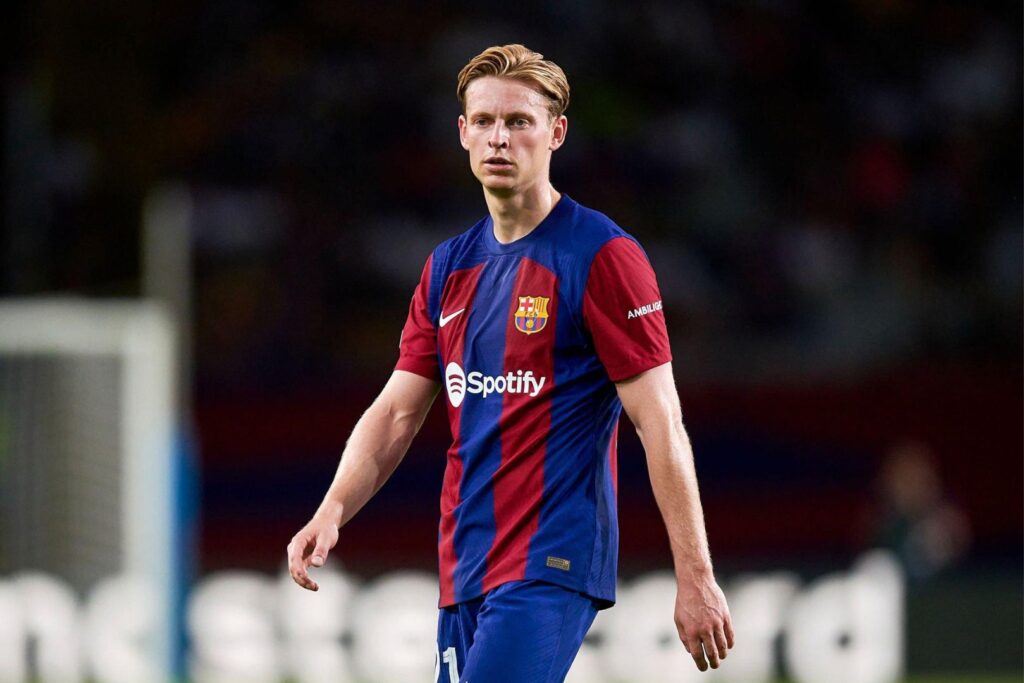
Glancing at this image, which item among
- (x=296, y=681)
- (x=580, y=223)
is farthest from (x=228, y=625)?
(x=580, y=223)

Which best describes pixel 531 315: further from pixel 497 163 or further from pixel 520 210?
pixel 497 163

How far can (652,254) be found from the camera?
14.1 meters

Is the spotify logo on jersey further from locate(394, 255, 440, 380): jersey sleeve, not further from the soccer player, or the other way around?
locate(394, 255, 440, 380): jersey sleeve

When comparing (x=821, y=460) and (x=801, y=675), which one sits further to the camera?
(x=821, y=460)

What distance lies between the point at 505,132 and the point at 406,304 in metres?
9.35

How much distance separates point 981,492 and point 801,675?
2217 mm

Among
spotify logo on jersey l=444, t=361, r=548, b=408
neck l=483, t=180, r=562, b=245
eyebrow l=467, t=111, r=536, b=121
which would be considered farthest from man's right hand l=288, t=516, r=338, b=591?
eyebrow l=467, t=111, r=536, b=121

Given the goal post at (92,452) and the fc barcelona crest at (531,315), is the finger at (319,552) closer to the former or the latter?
the fc barcelona crest at (531,315)

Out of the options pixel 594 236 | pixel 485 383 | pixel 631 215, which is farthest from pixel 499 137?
pixel 631 215

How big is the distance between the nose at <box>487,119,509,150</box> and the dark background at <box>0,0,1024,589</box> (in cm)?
781


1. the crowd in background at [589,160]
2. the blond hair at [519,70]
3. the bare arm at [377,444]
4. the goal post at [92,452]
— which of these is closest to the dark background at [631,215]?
the crowd in background at [589,160]

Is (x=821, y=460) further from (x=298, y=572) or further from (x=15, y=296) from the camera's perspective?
(x=298, y=572)

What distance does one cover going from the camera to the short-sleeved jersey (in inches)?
177

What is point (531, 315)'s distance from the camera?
4.59 meters
